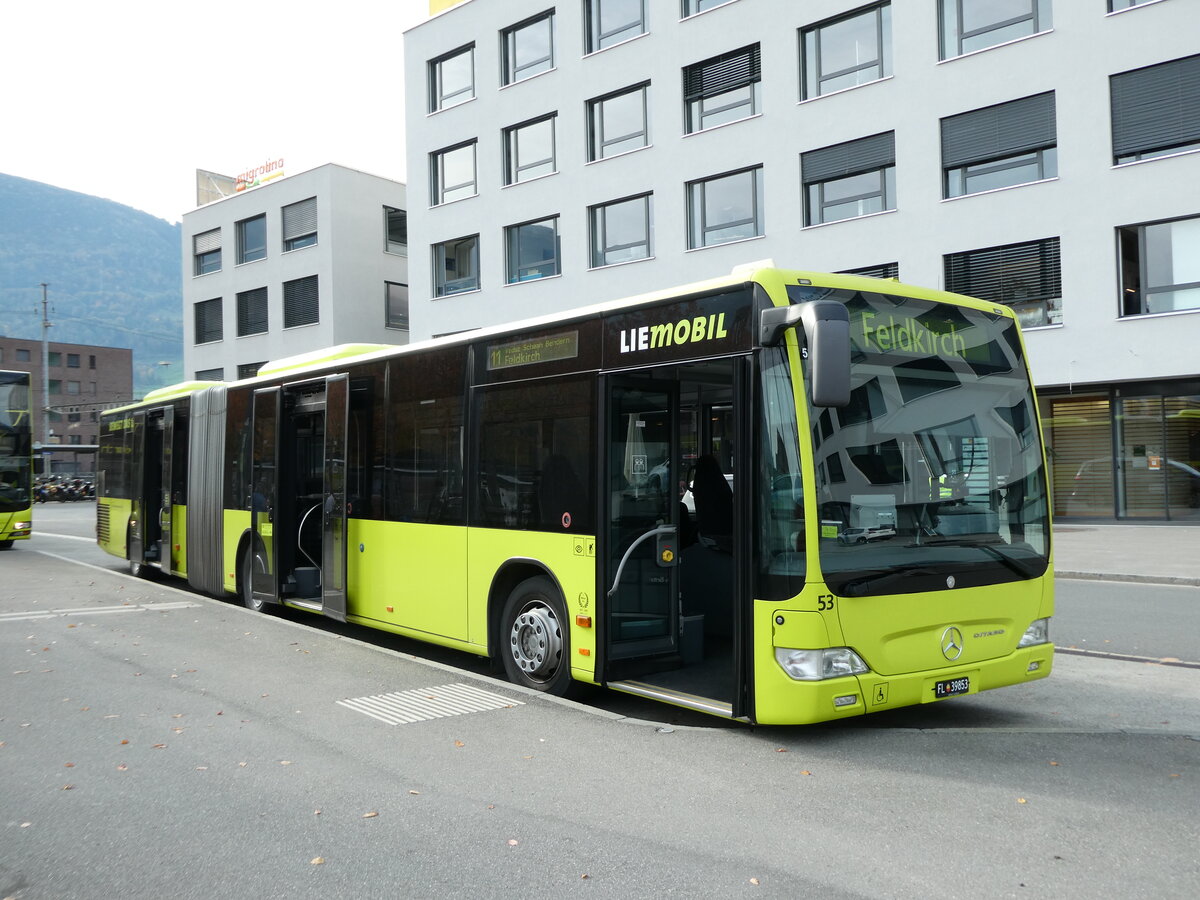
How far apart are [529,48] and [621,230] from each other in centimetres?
744

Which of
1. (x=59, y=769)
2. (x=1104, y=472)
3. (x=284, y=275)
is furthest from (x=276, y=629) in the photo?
(x=284, y=275)

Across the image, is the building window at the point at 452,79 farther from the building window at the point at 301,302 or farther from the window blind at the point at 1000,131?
the window blind at the point at 1000,131

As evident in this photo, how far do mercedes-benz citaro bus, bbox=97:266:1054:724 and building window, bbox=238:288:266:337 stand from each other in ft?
124

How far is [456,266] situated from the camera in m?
34.8

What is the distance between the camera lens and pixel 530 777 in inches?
209

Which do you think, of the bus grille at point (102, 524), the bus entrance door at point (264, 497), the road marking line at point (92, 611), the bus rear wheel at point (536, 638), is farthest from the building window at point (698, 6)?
the bus rear wheel at point (536, 638)

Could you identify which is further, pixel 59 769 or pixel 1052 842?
pixel 59 769

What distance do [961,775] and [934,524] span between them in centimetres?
141

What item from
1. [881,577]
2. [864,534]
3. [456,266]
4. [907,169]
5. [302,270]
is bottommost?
[881,577]

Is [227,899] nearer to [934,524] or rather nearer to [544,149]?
[934,524]

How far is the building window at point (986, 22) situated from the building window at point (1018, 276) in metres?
4.67

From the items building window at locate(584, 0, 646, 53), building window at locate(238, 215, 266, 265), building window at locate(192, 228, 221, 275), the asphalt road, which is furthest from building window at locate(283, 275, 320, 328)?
the asphalt road

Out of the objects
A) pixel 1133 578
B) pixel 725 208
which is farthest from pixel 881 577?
pixel 725 208

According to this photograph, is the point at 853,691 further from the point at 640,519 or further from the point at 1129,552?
the point at 1129,552
